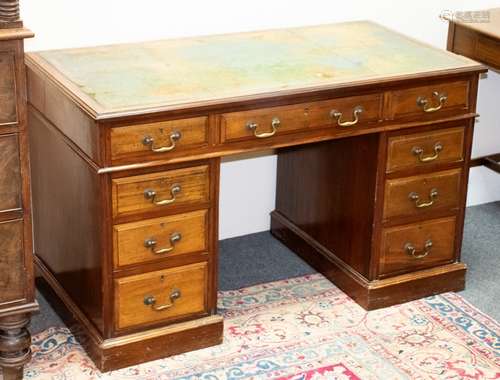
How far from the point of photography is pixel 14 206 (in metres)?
2.98

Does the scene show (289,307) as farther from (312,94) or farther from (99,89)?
(99,89)

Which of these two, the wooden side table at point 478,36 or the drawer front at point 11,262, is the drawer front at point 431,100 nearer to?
the wooden side table at point 478,36

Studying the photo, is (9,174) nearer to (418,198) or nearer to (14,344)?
A: (14,344)

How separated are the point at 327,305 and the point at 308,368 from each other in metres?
0.44

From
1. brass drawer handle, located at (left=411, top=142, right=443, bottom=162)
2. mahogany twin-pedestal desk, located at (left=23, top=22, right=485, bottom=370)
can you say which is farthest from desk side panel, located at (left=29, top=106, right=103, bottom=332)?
brass drawer handle, located at (left=411, top=142, right=443, bottom=162)

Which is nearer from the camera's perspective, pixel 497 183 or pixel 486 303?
pixel 486 303

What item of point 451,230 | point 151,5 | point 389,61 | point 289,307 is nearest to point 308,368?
point 289,307

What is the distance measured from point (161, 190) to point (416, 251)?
3.52 ft

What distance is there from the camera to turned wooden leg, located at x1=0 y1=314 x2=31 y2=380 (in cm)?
313

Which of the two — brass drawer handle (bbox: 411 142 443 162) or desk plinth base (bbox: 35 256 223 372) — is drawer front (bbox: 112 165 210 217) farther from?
brass drawer handle (bbox: 411 142 443 162)

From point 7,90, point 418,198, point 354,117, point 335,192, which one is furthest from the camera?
point 335,192

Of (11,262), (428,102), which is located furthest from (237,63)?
(11,262)

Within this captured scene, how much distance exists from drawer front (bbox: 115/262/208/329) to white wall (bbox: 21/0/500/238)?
84 centimetres

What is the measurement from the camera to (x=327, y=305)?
3.78 m
